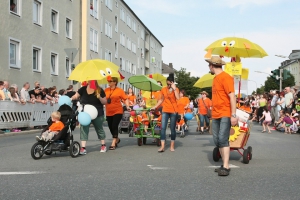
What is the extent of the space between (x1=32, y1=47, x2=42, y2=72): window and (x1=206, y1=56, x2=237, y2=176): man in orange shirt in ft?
70.6

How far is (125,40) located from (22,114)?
1704 inches

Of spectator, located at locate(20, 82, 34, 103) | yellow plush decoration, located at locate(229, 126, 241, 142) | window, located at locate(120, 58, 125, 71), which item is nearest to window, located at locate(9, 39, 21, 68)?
spectator, located at locate(20, 82, 34, 103)

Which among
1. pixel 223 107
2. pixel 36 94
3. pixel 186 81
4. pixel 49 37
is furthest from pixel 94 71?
pixel 186 81

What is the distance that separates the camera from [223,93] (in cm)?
688

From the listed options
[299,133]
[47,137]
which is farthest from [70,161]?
[299,133]

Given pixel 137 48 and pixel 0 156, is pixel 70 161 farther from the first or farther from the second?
pixel 137 48

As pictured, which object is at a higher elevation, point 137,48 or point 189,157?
point 137,48

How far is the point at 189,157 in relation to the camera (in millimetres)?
9031

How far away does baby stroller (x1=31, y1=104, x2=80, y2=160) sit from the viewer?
8570mm

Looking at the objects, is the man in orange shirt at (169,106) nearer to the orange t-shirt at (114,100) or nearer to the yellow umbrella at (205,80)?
the orange t-shirt at (114,100)

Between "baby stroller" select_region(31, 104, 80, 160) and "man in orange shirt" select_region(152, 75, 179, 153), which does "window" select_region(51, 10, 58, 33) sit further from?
"baby stroller" select_region(31, 104, 80, 160)

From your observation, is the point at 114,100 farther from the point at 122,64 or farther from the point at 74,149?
the point at 122,64

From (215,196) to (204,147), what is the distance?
20.0ft

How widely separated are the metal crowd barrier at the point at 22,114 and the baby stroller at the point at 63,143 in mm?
6841
